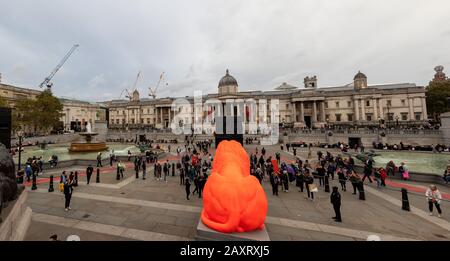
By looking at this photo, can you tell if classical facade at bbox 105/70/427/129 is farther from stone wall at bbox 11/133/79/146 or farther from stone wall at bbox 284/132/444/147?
stone wall at bbox 11/133/79/146

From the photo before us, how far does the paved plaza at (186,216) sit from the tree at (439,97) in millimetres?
64255

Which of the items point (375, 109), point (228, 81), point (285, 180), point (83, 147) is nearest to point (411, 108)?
point (375, 109)

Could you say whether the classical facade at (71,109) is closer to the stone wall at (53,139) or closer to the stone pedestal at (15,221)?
the stone wall at (53,139)

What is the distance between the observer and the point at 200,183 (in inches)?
454

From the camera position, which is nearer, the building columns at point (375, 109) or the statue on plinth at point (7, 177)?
the statue on plinth at point (7, 177)

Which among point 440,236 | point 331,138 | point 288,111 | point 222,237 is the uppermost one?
point 288,111

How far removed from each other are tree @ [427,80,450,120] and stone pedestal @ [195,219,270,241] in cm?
7599

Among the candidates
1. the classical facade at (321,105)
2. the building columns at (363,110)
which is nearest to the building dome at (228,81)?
the classical facade at (321,105)

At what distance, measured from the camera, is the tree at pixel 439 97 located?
56.3 meters

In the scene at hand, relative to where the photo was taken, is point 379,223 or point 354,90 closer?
point 379,223

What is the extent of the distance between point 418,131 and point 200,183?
41999mm

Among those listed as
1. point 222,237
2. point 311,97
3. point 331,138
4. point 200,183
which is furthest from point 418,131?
point 222,237
